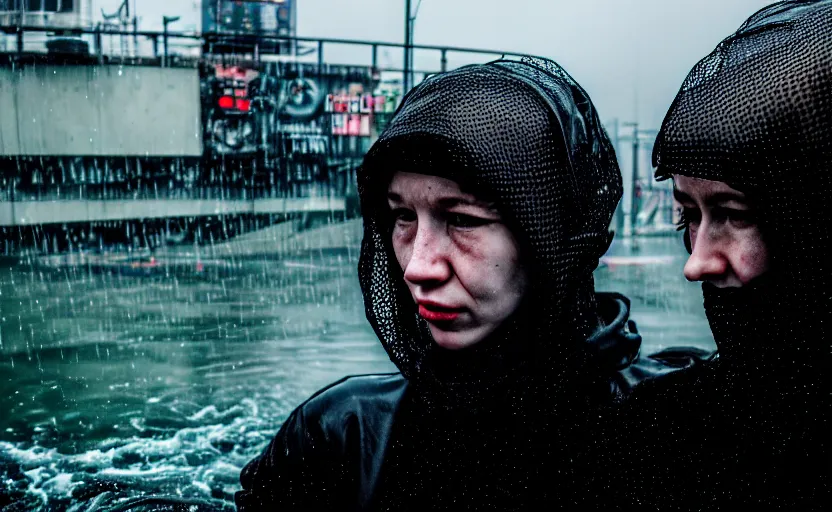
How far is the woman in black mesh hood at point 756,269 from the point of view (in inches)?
56.6

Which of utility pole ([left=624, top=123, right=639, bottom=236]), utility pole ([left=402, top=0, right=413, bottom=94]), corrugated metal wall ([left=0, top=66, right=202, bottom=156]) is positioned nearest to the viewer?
corrugated metal wall ([left=0, top=66, right=202, bottom=156])

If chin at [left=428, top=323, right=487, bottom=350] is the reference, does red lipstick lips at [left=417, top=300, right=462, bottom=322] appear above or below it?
above

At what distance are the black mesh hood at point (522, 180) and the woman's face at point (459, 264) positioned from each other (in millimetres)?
36

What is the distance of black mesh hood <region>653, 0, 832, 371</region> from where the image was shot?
1.43 metres

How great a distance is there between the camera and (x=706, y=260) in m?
1.61

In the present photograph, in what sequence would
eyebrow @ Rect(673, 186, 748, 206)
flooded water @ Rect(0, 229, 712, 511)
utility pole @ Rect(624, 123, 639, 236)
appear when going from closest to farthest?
eyebrow @ Rect(673, 186, 748, 206) → flooded water @ Rect(0, 229, 712, 511) → utility pole @ Rect(624, 123, 639, 236)

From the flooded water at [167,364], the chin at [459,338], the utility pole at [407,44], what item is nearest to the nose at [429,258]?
the chin at [459,338]

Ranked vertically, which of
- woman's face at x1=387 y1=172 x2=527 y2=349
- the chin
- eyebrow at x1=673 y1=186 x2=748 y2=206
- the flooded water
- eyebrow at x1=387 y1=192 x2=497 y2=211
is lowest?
the flooded water

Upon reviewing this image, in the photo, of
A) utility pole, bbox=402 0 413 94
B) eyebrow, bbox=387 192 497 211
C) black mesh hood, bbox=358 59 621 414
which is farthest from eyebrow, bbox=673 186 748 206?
utility pole, bbox=402 0 413 94

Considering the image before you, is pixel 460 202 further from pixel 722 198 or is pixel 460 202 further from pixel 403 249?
pixel 722 198

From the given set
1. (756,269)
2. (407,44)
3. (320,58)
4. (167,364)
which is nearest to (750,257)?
(756,269)

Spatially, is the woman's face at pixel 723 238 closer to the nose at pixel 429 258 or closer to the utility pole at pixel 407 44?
the nose at pixel 429 258

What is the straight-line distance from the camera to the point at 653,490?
172cm

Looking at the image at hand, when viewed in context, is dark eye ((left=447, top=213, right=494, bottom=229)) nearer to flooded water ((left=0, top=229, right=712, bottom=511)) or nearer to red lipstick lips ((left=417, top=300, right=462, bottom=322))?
red lipstick lips ((left=417, top=300, right=462, bottom=322))
